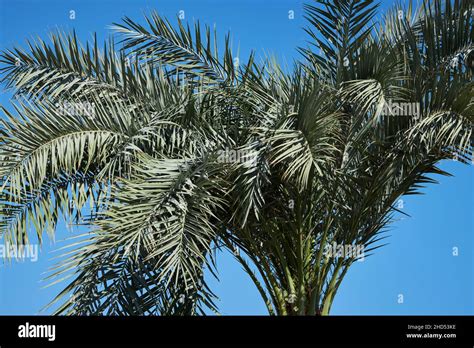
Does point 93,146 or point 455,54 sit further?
point 455,54

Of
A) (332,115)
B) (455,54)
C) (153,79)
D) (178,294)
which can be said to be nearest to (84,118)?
(153,79)

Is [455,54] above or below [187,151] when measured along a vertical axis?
above

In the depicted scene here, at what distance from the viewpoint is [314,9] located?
860 centimetres

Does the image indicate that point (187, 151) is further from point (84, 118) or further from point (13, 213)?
point (13, 213)

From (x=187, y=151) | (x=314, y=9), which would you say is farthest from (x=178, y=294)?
(x=314, y=9)

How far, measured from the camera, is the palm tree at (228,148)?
7117 mm

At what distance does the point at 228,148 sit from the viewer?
25.8 feet

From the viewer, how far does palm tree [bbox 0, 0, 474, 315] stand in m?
7.12

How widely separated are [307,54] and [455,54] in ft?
5.47

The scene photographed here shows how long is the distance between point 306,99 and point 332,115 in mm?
293

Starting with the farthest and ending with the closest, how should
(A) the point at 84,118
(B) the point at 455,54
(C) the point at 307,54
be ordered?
(C) the point at 307,54, (B) the point at 455,54, (A) the point at 84,118
